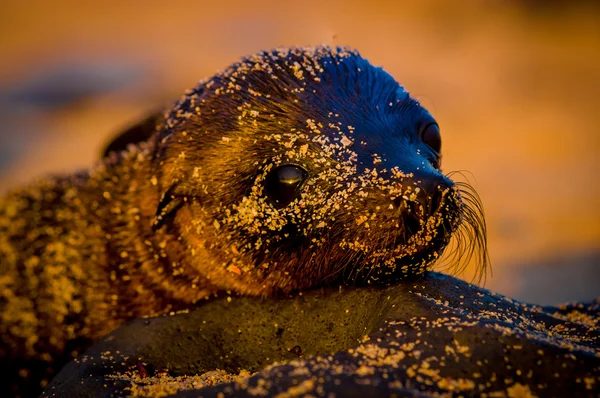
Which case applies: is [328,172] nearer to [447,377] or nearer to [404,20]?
[447,377]

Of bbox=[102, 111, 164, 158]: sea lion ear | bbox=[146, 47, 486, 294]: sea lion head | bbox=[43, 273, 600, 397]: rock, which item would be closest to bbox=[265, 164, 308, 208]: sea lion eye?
bbox=[146, 47, 486, 294]: sea lion head

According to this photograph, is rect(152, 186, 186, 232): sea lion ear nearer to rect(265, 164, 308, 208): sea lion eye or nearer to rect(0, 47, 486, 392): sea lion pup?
rect(0, 47, 486, 392): sea lion pup

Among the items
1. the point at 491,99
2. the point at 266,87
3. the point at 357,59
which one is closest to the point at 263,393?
the point at 266,87

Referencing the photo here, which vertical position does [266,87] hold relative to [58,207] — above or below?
above

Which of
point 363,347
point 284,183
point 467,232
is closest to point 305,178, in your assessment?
point 284,183

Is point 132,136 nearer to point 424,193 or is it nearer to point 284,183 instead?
point 284,183

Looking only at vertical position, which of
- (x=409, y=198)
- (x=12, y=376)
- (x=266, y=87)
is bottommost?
(x=12, y=376)
